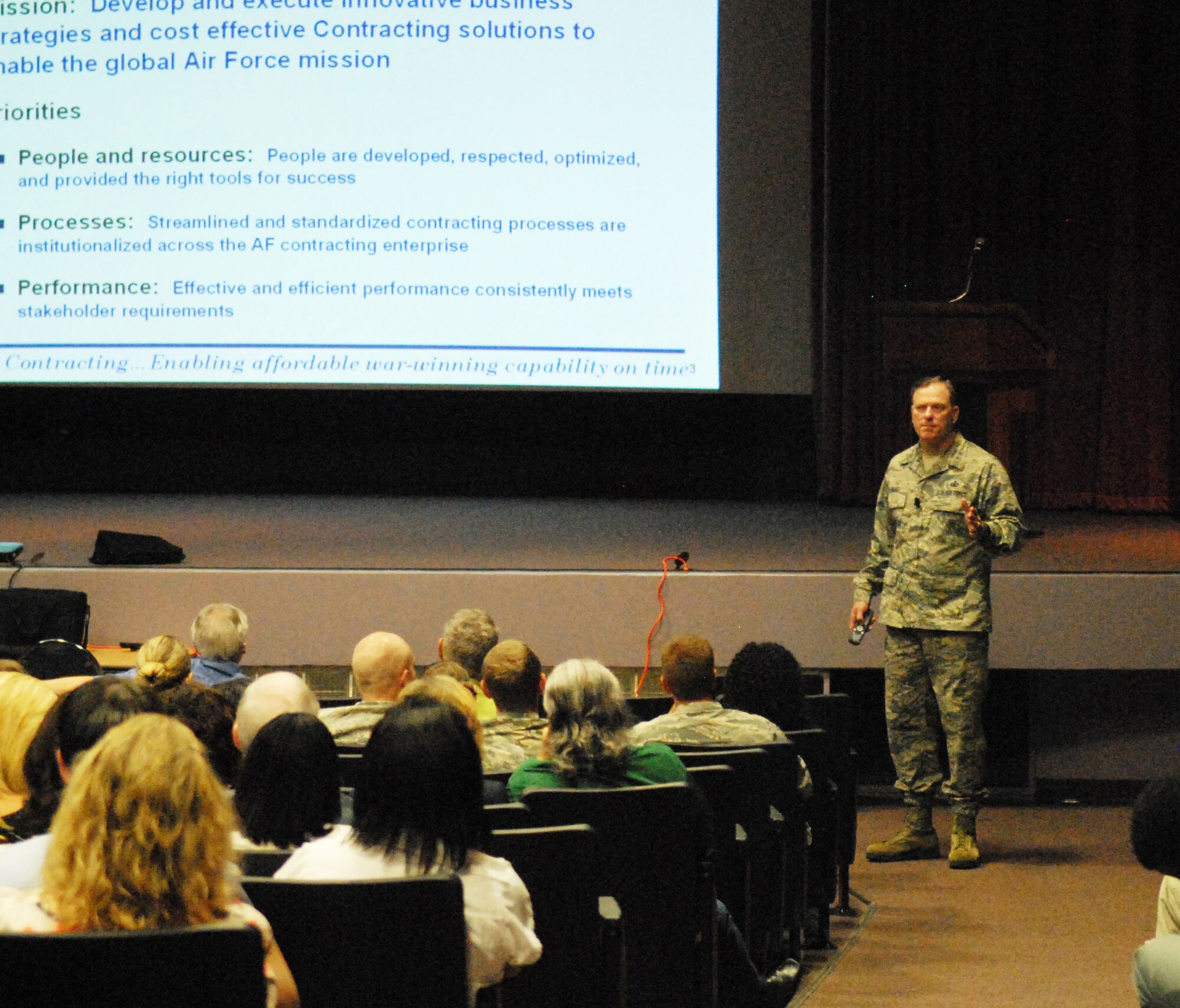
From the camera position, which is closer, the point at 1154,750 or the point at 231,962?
the point at 231,962

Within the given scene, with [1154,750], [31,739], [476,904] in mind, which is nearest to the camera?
[476,904]

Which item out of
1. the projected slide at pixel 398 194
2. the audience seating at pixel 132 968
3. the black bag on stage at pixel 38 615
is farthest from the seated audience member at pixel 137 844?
the projected slide at pixel 398 194

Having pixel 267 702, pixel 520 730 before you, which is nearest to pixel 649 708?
pixel 520 730

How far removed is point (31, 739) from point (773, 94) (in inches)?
208

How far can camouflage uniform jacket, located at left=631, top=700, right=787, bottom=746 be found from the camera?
308cm

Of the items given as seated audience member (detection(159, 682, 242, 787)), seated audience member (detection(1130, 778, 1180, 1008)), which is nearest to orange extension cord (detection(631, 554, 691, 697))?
seated audience member (detection(159, 682, 242, 787))

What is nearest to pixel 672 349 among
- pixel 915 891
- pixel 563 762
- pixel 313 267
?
pixel 313 267

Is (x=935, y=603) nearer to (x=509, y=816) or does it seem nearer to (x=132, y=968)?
(x=509, y=816)

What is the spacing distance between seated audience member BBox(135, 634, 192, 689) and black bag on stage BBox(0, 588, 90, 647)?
152 centimetres

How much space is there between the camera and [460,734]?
6.06 ft

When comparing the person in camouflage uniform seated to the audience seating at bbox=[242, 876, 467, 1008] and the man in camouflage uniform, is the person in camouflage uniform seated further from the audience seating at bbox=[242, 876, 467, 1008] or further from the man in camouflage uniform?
the man in camouflage uniform

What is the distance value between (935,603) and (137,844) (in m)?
3.02

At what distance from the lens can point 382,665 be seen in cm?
318

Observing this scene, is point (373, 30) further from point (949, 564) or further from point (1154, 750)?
point (1154, 750)
